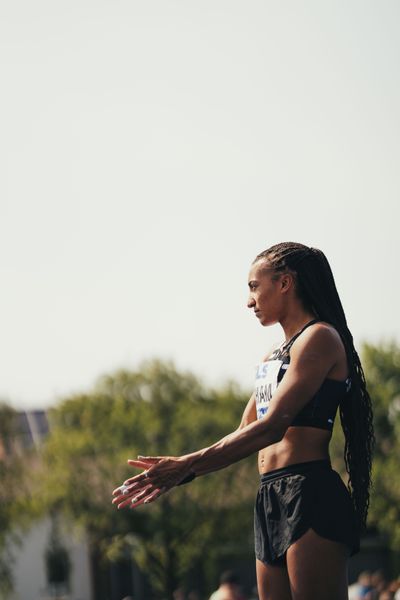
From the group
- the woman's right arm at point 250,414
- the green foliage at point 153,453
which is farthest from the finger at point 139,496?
the green foliage at point 153,453

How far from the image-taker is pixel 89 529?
62.4 m

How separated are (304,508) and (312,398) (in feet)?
1.78

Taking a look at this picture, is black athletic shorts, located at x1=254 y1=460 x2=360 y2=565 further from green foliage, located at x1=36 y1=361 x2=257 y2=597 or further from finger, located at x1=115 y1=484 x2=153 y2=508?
green foliage, located at x1=36 y1=361 x2=257 y2=597

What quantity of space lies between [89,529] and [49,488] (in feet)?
10.3

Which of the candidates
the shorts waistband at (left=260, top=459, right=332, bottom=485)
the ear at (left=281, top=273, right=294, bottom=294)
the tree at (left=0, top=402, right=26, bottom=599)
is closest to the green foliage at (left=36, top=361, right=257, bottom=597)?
the tree at (left=0, top=402, right=26, bottom=599)

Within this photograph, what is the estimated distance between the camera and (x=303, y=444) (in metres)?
6.65

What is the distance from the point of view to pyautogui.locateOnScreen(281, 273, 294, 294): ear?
22.6 feet

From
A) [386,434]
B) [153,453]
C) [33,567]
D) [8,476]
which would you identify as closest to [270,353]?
[153,453]

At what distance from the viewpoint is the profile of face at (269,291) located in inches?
272

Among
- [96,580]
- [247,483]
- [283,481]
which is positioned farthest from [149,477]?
[96,580]

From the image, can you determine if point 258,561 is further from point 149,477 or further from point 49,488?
point 49,488

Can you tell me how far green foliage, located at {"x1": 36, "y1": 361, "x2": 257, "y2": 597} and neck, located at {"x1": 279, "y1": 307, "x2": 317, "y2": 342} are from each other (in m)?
52.0

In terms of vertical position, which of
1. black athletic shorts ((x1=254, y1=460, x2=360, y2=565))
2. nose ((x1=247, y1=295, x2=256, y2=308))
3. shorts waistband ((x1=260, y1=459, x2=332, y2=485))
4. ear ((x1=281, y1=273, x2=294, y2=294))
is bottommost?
black athletic shorts ((x1=254, y1=460, x2=360, y2=565))

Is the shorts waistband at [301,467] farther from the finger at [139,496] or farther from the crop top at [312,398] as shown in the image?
the finger at [139,496]
